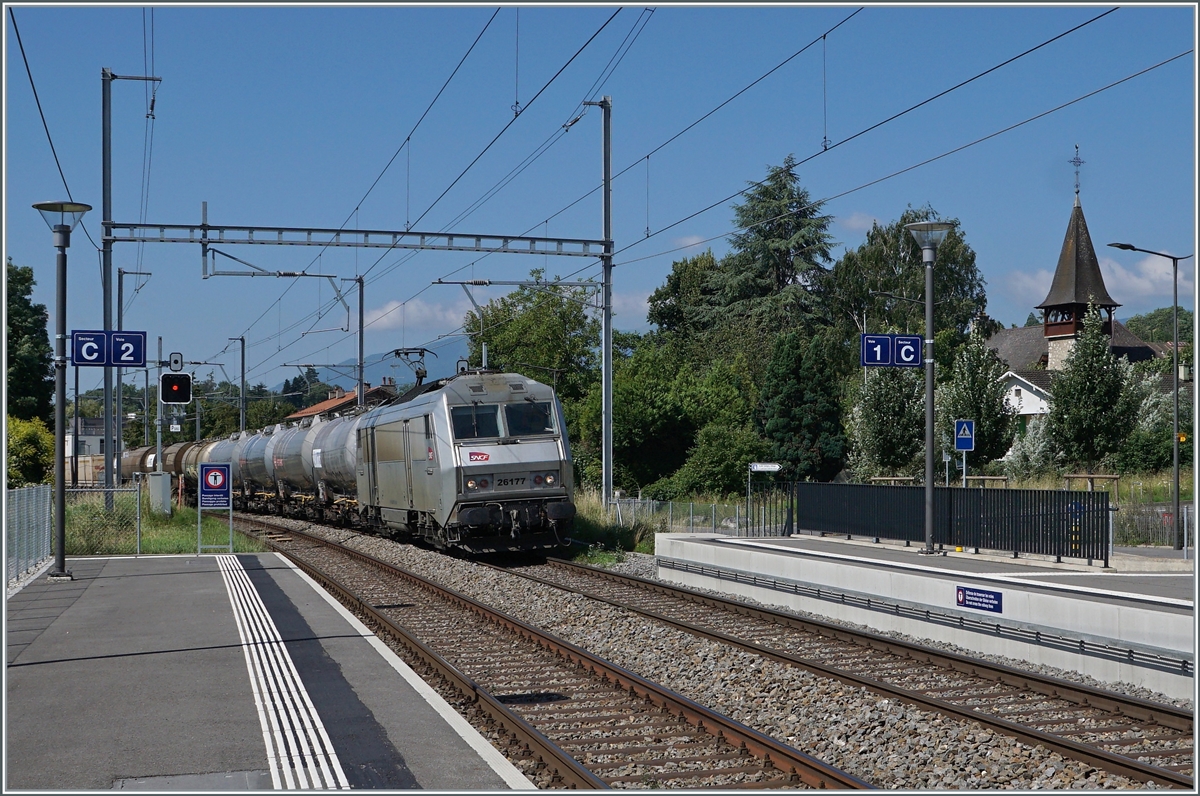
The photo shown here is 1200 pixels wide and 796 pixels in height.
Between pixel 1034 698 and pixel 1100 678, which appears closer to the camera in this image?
pixel 1034 698

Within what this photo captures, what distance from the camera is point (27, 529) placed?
19281mm

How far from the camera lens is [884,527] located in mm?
23281

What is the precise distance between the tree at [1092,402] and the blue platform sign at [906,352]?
74.8 ft

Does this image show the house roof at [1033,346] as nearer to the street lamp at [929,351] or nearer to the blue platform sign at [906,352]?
the blue platform sign at [906,352]

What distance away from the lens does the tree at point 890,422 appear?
45.8 meters

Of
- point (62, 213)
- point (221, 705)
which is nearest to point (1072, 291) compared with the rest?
point (62, 213)

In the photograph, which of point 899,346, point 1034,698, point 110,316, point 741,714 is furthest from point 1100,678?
point 110,316

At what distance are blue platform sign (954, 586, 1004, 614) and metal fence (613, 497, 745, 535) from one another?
14776 millimetres

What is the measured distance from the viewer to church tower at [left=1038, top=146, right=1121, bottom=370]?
7144 cm

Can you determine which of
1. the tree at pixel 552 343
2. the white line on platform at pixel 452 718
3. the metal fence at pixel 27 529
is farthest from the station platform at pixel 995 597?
the tree at pixel 552 343

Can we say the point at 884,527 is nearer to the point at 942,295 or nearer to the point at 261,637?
the point at 261,637

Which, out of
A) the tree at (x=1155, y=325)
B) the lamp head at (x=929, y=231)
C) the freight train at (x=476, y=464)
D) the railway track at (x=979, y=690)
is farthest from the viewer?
the tree at (x=1155, y=325)

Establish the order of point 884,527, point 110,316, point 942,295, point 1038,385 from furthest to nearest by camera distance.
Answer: point 942,295
point 1038,385
point 110,316
point 884,527

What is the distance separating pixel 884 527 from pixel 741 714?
14.5m
